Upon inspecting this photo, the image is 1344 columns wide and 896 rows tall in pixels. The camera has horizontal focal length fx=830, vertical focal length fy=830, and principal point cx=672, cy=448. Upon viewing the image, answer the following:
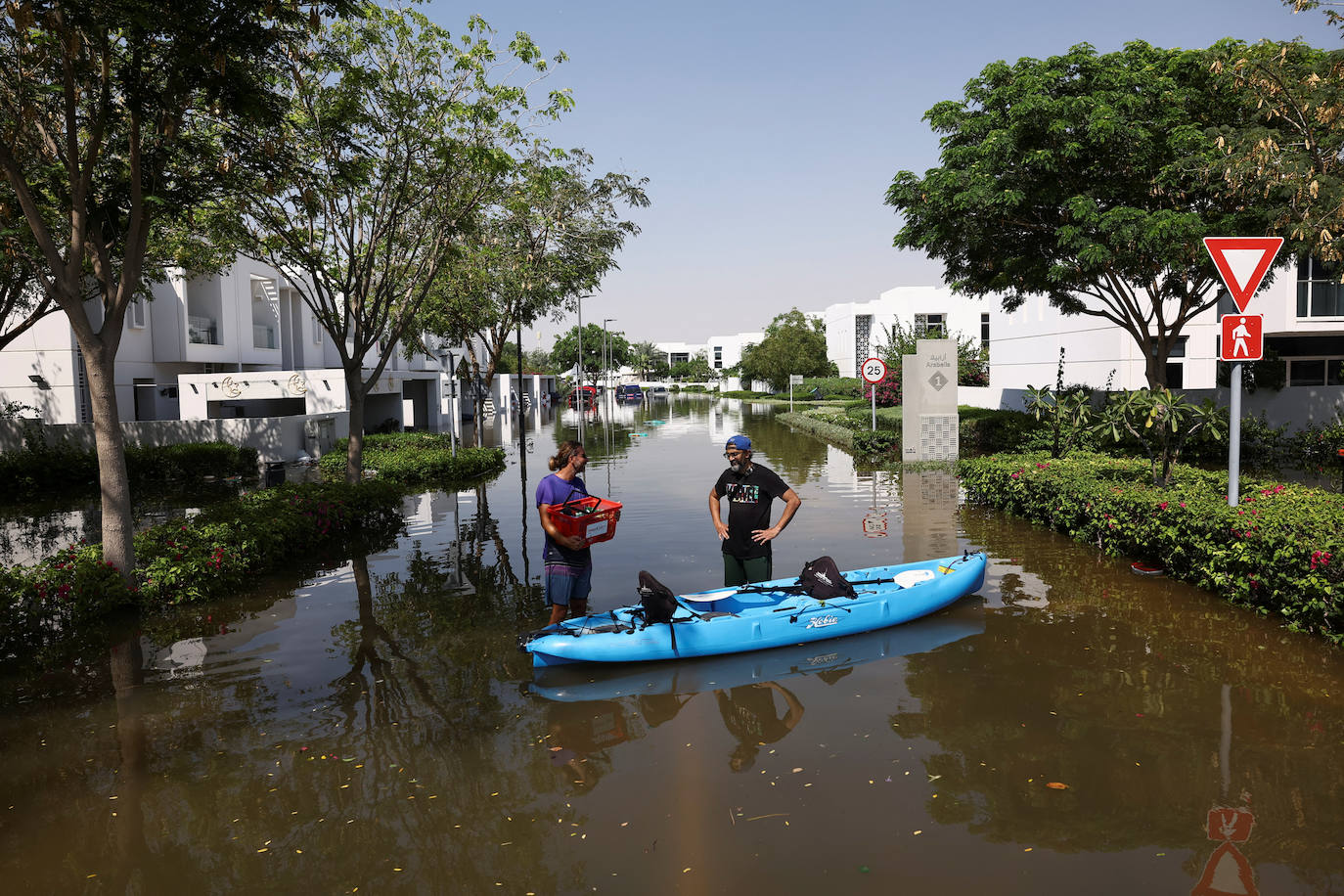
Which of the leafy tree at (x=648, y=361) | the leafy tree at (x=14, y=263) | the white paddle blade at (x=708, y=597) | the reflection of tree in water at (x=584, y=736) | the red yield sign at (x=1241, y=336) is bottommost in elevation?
the reflection of tree in water at (x=584, y=736)

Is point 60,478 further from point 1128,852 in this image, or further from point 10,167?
point 1128,852

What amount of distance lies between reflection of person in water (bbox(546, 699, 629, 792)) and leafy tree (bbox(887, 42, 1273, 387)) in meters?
→ 13.0

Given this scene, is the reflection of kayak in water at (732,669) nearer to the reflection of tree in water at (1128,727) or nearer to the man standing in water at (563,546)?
the reflection of tree in water at (1128,727)

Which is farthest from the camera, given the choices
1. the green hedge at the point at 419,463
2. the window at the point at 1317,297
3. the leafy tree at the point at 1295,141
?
the window at the point at 1317,297

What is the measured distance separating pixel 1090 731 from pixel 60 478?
21.4 m

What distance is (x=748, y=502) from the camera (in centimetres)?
724

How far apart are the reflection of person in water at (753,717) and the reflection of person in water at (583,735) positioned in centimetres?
76

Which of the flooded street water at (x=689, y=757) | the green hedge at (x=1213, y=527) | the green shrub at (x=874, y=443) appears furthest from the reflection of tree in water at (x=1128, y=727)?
the green shrub at (x=874, y=443)

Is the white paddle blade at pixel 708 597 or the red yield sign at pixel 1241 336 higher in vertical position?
the red yield sign at pixel 1241 336

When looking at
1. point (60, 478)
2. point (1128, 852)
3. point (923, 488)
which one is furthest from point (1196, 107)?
point (60, 478)

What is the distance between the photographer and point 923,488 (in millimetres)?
16859

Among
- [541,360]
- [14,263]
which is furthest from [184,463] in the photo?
[541,360]

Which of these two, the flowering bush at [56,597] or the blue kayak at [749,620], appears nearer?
the blue kayak at [749,620]

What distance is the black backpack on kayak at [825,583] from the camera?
7.38 m
